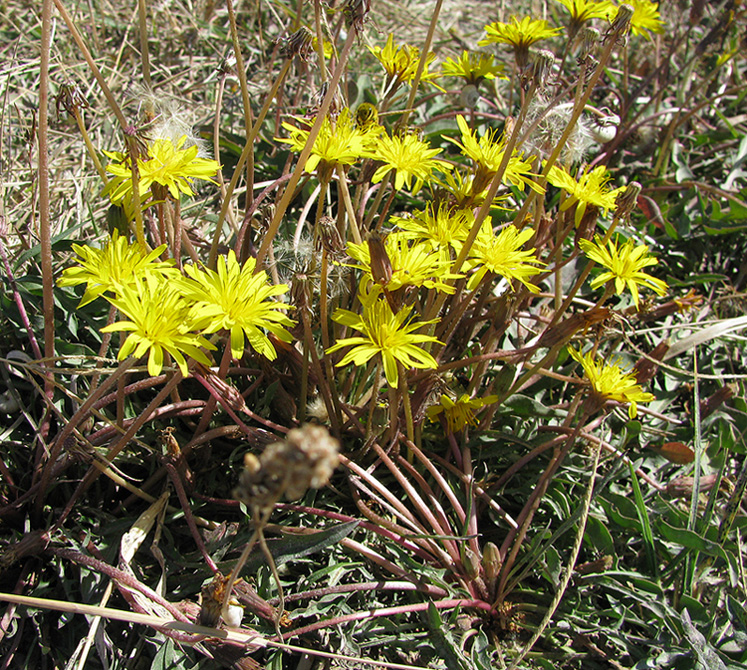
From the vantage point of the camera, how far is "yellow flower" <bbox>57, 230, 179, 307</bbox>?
1293 millimetres

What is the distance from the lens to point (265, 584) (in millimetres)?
1535

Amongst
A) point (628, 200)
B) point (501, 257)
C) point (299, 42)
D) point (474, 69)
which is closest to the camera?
point (299, 42)

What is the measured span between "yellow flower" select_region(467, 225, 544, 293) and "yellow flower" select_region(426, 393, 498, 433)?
337mm

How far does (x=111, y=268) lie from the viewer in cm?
136

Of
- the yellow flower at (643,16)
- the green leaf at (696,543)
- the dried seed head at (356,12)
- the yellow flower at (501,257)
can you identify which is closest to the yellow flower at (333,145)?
the dried seed head at (356,12)

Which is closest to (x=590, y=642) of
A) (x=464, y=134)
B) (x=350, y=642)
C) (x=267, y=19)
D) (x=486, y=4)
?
(x=350, y=642)

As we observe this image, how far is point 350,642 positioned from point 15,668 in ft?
2.54

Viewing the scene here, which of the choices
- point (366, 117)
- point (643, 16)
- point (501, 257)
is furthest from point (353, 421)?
point (643, 16)

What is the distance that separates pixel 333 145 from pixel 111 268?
0.58m

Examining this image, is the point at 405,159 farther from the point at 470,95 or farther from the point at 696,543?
the point at 696,543

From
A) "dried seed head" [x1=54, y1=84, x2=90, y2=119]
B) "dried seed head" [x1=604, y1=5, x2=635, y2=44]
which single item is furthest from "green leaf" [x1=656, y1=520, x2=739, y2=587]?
"dried seed head" [x1=54, y1=84, x2=90, y2=119]

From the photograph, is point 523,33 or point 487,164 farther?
point 523,33

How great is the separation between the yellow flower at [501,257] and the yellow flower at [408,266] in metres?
0.10

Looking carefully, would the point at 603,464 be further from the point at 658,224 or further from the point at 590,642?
the point at 658,224
